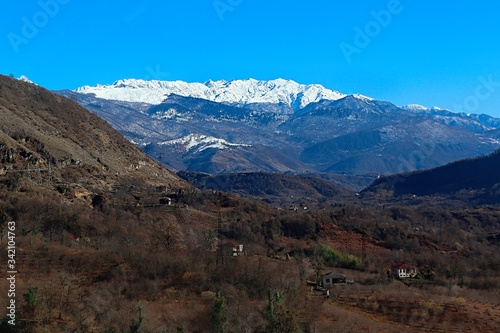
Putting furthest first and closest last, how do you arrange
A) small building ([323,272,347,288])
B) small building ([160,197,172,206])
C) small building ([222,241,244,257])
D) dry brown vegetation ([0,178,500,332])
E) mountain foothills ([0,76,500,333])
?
small building ([160,197,172,206])
small building ([222,241,244,257])
small building ([323,272,347,288])
mountain foothills ([0,76,500,333])
dry brown vegetation ([0,178,500,332])

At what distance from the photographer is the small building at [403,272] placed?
173ft

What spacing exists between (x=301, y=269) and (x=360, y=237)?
31.6 meters

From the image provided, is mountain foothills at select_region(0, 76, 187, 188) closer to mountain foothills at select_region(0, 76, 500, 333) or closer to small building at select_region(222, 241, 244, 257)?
mountain foothills at select_region(0, 76, 500, 333)

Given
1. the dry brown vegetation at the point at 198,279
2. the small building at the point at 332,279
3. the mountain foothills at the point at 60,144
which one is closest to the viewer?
the dry brown vegetation at the point at 198,279

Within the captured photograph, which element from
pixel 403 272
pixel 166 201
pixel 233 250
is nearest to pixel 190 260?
pixel 233 250

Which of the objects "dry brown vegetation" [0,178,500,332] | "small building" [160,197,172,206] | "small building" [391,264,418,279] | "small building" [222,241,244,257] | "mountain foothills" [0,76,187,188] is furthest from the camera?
"mountain foothills" [0,76,187,188]

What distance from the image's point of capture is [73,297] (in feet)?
104

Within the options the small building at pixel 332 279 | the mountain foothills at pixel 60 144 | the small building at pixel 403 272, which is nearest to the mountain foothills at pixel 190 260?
the small building at pixel 332 279

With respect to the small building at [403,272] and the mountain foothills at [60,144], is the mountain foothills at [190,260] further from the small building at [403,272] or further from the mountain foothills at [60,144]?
the mountain foothills at [60,144]

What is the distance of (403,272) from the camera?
2100 inches

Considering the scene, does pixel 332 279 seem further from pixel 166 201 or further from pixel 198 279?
pixel 166 201

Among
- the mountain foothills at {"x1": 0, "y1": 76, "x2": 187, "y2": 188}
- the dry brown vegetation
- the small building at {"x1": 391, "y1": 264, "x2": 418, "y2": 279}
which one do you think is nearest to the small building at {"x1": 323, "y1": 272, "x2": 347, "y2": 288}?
the dry brown vegetation

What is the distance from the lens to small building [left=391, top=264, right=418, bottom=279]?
5274 centimetres

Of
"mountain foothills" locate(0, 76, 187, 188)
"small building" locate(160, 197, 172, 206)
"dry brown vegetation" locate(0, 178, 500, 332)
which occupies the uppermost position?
"mountain foothills" locate(0, 76, 187, 188)
